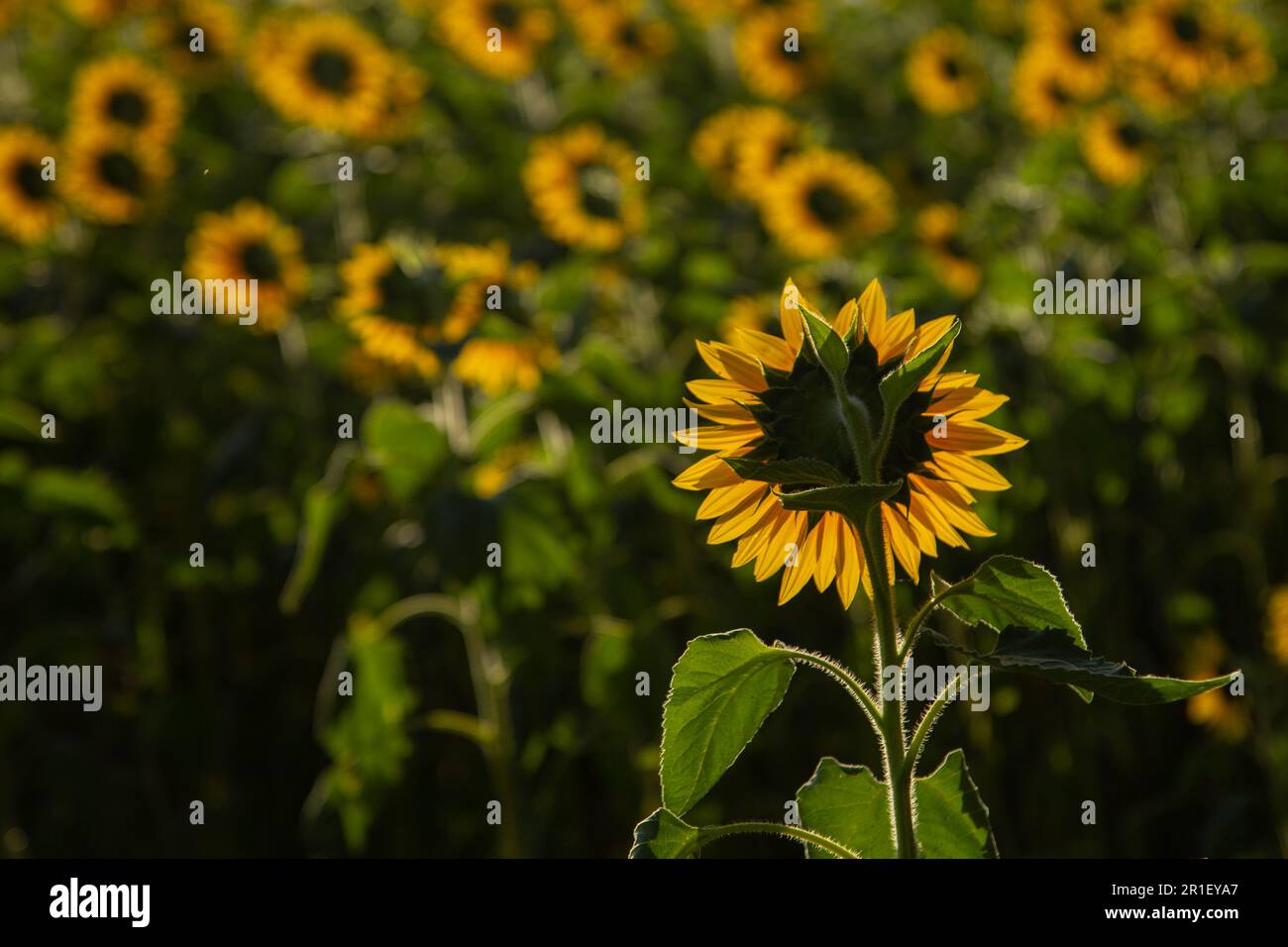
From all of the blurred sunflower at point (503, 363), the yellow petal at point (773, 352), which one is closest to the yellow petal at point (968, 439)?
the yellow petal at point (773, 352)

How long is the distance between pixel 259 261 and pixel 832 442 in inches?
104

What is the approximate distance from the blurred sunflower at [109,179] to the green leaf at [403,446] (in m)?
1.75

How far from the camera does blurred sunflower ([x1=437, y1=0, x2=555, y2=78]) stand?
4023mm

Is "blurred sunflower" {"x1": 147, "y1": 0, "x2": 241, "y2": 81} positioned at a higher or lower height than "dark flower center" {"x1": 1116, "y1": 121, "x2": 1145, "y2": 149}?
higher

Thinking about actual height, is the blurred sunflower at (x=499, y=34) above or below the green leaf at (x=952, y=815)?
above

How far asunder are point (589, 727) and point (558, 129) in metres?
2.21

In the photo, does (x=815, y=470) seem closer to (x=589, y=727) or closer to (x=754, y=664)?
(x=754, y=664)

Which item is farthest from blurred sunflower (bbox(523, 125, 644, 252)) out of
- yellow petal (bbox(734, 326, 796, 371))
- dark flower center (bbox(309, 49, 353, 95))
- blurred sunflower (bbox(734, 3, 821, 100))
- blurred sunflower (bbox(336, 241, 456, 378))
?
yellow petal (bbox(734, 326, 796, 371))

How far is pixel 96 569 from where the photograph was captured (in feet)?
9.18

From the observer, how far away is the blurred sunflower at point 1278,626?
263 centimetres

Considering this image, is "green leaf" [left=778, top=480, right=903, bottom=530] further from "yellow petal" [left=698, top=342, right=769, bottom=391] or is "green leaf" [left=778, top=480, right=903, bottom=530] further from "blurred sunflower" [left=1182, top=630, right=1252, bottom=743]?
"blurred sunflower" [left=1182, top=630, right=1252, bottom=743]

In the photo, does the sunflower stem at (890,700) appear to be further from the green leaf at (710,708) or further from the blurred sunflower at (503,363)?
the blurred sunflower at (503,363)

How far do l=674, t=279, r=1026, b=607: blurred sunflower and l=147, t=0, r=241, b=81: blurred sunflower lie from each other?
3.78 m
